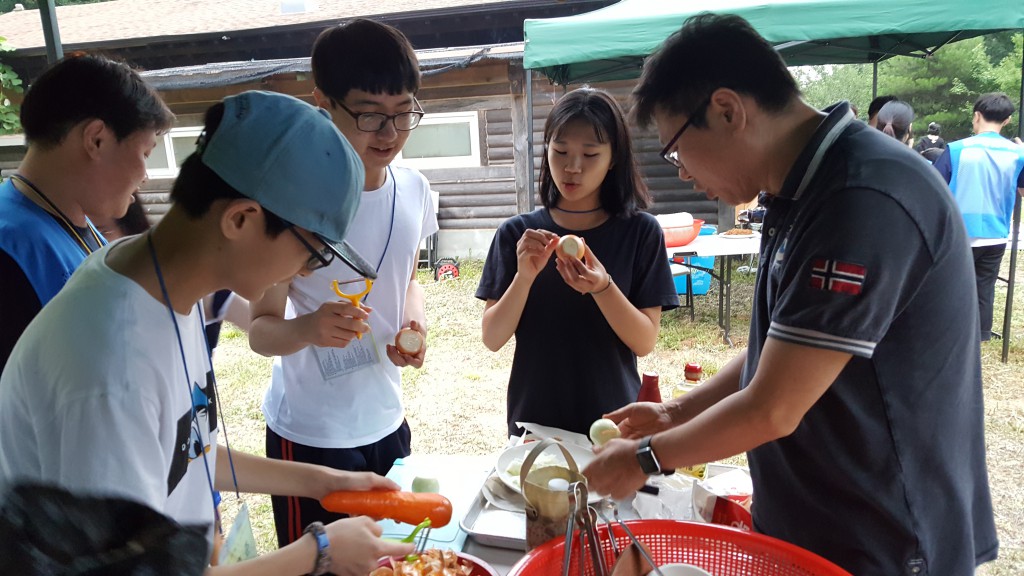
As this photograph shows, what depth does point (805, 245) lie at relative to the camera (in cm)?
117

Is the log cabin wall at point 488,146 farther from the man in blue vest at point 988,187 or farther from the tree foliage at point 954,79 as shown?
the tree foliage at point 954,79

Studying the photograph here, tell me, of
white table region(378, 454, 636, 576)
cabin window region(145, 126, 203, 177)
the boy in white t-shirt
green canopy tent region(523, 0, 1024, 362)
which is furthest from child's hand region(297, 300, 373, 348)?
cabin window region(145, 126, 203, 177)

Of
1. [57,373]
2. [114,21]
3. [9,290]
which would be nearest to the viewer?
[57,373]

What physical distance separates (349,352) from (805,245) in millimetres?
1488

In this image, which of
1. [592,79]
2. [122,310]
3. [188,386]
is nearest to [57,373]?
[122,310]

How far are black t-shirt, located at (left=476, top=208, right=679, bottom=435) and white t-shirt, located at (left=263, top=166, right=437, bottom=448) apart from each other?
37 cm

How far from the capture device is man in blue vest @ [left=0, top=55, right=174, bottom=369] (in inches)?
59.9

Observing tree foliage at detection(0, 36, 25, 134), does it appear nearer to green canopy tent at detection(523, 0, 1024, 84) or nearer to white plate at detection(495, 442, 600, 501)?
green canopy tent at detection(523, 0, 1024, 84)

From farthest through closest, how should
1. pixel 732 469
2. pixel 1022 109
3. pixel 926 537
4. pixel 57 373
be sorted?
pixel 1022 109
pixel 732 469
pixel 926 537
pixel 57 373

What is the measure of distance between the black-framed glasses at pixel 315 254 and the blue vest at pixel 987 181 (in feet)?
21.1

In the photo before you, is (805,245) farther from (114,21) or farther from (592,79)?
(114,21)

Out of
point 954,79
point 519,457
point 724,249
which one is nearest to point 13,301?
point 519,457

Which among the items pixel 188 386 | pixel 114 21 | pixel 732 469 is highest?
pixel 114 21

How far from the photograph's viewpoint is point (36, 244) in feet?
5.00
